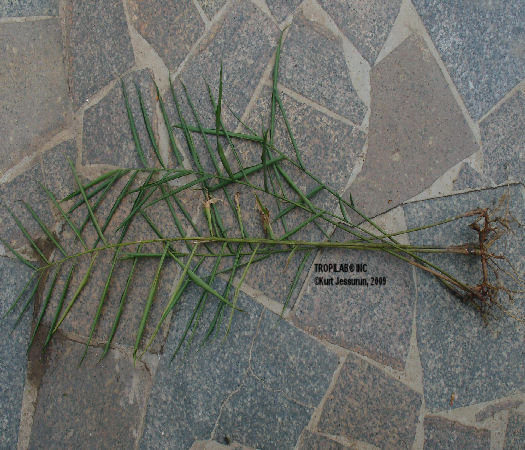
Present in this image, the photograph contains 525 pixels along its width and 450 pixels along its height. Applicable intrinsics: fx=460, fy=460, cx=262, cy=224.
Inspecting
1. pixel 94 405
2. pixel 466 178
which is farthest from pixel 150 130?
pixel 466 178

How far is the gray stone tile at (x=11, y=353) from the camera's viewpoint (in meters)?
1.23

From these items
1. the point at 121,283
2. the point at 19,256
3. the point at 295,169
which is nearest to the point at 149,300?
the point at 121,283

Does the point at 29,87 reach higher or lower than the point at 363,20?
lower

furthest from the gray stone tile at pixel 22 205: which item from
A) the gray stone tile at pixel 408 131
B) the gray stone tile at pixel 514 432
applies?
the gray stone tile at pixel 514 432

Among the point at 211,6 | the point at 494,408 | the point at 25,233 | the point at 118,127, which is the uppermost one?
the point at 211,6

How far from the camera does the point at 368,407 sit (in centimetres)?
124

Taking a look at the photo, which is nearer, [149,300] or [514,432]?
[149,300]

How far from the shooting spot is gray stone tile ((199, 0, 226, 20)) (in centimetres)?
124

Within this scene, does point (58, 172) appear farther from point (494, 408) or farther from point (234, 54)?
point (494, 408)

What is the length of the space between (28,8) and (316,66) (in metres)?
0.79

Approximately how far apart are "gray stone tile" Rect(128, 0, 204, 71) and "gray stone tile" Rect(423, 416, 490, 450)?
1.19 metres

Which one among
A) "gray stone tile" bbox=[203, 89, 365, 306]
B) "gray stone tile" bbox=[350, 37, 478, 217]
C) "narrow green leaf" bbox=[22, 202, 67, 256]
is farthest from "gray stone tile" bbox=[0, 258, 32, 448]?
"gray stone tile" bbox=[350, 37, 478, 217]

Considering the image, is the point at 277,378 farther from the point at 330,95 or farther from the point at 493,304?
the point at 330,95

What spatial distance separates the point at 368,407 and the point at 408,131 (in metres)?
0.75
